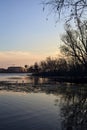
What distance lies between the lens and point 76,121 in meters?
15.1

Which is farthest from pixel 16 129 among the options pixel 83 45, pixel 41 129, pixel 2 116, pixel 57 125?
pixel 83 45

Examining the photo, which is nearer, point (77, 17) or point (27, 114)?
point (77, 17)

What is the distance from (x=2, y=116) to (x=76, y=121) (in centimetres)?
375

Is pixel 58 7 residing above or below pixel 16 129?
above

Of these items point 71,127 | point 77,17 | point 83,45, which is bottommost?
point 71,127

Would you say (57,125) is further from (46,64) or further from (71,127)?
(46,64)

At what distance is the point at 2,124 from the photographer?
13695 millimetres

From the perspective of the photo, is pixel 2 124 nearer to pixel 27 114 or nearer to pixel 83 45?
pixel 27 114

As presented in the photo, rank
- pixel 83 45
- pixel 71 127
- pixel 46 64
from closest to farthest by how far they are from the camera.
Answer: pixel 71 127 < pixel 83 45 < pixel 46 64

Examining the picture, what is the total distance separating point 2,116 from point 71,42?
53557 mm

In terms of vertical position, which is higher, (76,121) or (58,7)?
(58,7)

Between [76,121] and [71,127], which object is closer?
[71,127]

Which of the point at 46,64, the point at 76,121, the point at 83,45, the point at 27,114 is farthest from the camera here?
the point at 46,64

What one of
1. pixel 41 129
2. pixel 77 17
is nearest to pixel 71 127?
pixel 41 129
